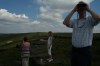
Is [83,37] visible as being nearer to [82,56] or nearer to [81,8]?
[82,56]

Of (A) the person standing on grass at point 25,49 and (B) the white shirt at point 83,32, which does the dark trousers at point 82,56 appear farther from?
(A) the person standing on grass at point 25,49

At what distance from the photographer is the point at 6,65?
25.8 meters

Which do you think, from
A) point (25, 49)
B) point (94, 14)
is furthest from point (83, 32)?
point (25, 49)

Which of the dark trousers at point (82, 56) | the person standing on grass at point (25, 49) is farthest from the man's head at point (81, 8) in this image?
the person standing on grass at point (25, 49)

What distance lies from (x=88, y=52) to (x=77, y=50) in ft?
0.88

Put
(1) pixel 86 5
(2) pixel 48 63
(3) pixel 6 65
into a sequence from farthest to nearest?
(3) pixel 6 65, (2) pixel 48 63, (1) pixel 86 5

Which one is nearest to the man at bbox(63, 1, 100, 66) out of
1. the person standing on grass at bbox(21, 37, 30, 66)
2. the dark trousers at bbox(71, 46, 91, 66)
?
the dark trousers at bbox(71, 46, 91, 66)

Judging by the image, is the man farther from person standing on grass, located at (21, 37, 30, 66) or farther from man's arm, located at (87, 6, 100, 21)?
person standing on grass, located at (21, 37, 30, 66)

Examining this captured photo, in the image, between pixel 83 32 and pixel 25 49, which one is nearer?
pixel 83 32

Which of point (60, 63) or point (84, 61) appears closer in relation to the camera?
point (84, 61)

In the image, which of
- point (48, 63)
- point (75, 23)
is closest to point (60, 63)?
point (48, 63)

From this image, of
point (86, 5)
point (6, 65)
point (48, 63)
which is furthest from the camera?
point (6, 65)

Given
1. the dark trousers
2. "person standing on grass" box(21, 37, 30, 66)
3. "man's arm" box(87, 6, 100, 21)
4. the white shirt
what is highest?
"man's arm" box(87, 6, 100, 21)

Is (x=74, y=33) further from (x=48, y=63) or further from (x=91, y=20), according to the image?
(x=48, y=63)
